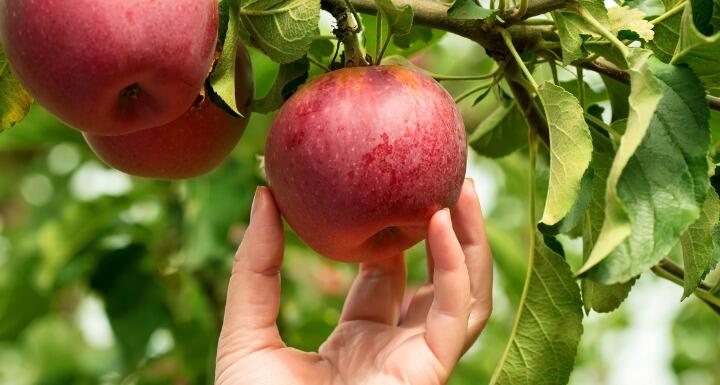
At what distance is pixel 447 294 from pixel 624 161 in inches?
13.1

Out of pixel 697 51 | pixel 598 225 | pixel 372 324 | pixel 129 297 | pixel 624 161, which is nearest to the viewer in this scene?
pixel 624 161

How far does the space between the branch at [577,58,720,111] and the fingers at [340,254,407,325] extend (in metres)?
0.48

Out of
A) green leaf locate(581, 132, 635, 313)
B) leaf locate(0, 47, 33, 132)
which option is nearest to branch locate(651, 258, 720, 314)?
green leaf locate(581, 132, 635, 313)

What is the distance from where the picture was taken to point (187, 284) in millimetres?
2424

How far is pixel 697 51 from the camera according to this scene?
35.9 inches

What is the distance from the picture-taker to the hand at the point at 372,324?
3.52 ft

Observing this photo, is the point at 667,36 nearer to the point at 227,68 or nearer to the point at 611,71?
the point at 611,71

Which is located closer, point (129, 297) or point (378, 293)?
point (378, 293)

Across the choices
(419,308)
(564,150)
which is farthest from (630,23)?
(419,308)

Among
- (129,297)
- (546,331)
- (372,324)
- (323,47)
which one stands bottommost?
(129,297)

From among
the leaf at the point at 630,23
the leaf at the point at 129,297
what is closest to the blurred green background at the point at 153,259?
the leaf at the point at 129,297

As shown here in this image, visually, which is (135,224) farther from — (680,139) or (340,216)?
(680,139)

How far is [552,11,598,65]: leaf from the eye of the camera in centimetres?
100

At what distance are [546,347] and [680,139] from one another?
1.28 ft
